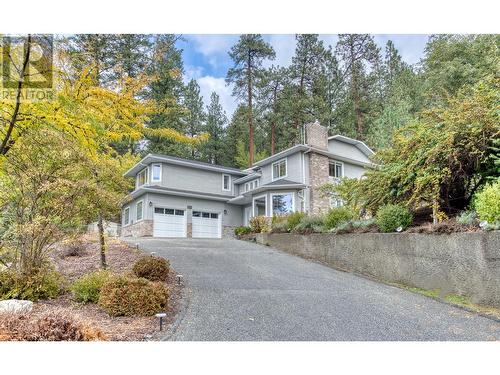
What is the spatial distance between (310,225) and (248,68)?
12.4m

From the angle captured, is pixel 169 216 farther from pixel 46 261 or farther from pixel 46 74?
pixel 46 74

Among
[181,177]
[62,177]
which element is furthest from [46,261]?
[181,177]

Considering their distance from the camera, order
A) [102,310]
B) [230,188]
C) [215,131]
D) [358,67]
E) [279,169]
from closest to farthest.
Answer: [102,310] < [279,169] < [230,188] < [358,67] < [215,131]

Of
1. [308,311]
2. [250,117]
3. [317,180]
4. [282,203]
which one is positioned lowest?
[308,311]

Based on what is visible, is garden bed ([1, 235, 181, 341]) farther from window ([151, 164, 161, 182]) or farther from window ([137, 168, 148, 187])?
window ([137, 168, 148, 187])

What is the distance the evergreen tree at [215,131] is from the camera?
23.3m

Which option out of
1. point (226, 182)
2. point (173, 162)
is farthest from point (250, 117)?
point (173, 162)

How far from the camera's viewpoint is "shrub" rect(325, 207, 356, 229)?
31.2ft

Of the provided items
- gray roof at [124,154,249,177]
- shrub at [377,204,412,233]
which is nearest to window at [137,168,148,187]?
gray roof at [124,154,249,177]

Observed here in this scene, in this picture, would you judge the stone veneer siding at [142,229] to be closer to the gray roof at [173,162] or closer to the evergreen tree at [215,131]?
the gray roof at [173,162]

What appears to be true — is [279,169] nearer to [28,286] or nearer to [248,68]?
[248,68]

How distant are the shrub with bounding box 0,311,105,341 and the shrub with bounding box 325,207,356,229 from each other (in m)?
7.20

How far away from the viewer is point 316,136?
56.4ft

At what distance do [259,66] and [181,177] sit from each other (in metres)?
7.73
